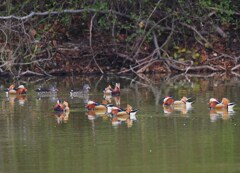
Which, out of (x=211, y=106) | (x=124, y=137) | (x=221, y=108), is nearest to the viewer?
(x=124, y=137)

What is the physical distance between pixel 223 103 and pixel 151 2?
36.8 ft

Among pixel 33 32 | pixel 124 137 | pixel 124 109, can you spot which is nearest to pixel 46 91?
pixel 124 109

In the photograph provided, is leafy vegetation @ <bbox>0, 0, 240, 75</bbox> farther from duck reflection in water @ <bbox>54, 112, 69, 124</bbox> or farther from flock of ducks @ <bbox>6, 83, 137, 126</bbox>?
duck reflection in water @ <bbox>54, 112, 69, 124</bbox>

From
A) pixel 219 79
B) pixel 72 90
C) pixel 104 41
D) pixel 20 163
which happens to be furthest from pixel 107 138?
pixel 104 41

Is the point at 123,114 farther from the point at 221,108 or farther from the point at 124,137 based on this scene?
the point at 124,137

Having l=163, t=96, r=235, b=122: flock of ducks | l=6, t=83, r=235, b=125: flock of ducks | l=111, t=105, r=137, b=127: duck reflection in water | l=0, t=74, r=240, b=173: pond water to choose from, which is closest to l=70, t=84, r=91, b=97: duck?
l=0, t=74, r=240, b=173: pond water

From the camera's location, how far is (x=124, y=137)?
14352mm

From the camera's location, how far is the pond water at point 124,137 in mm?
11984

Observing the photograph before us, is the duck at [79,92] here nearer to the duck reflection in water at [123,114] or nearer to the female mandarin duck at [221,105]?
the duck reflection in water at [123,114]

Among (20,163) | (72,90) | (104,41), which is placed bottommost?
(20,163)

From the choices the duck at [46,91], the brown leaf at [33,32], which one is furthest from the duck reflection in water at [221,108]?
the brown leaf at [33,32]

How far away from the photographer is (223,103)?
17.5 meters

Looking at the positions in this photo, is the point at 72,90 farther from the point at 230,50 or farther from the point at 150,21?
the point at 230,50

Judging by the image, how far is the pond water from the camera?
12.0 m
